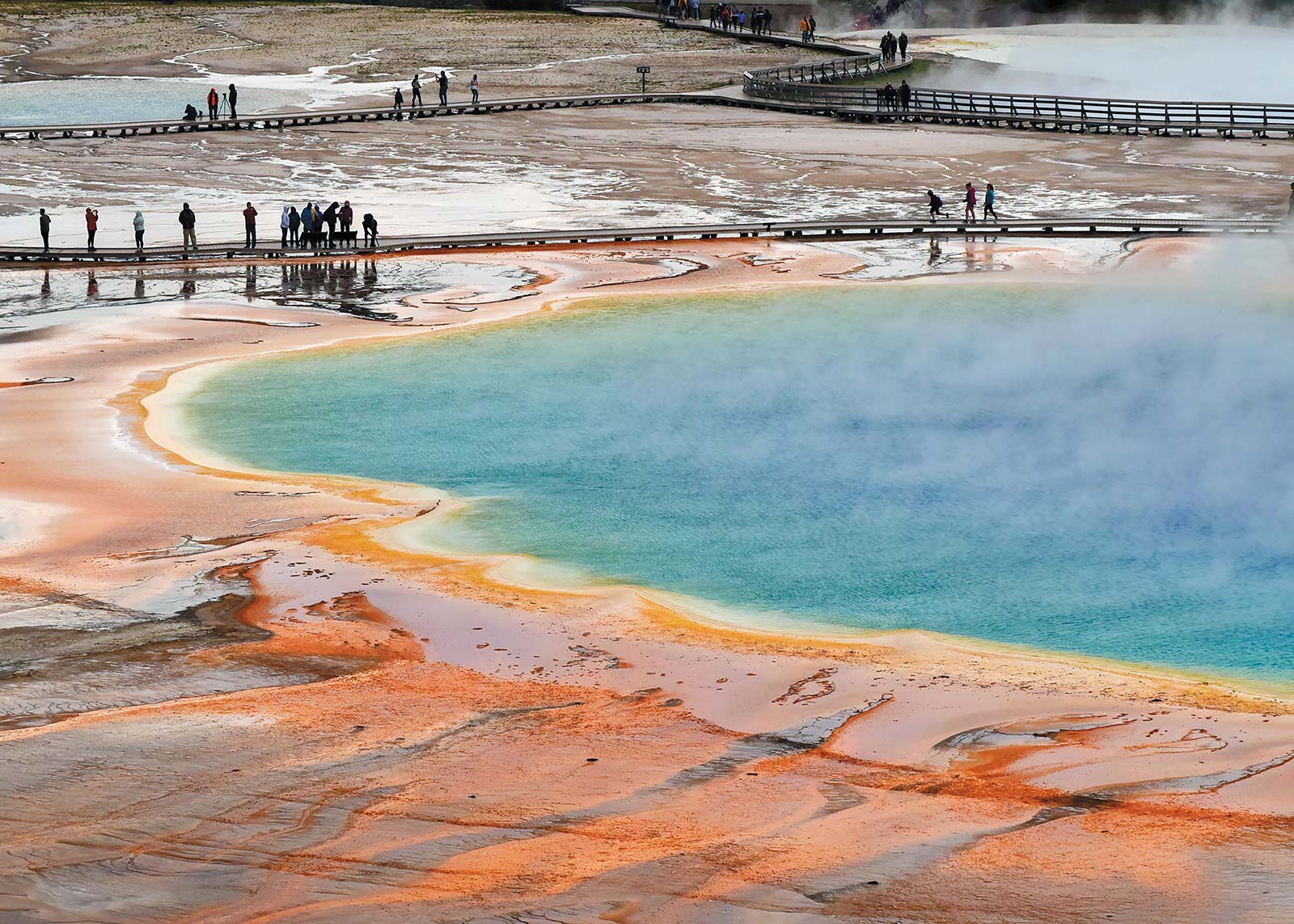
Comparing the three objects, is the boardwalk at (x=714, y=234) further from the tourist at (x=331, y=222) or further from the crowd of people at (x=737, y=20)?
the crowd of people at (x=737, y=20)

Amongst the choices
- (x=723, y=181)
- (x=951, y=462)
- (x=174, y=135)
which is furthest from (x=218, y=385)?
(x=174, y=135)

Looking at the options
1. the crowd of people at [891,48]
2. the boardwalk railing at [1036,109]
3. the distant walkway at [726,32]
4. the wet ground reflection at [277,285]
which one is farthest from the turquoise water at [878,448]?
the distant walkway at [726,32]

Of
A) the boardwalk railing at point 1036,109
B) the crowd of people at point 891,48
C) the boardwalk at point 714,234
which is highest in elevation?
the crowd of people at point 891,48

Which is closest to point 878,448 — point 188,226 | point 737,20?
point 188,226

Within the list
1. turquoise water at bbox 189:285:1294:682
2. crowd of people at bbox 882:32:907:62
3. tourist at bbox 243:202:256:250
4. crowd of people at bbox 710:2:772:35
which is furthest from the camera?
crowd of people at bbox 710:2:772:35

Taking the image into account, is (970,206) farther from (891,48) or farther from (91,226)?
(891,48)

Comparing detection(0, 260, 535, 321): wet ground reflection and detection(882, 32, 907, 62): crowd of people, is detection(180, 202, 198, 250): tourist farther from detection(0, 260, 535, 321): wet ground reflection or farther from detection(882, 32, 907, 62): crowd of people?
detection(882, 32, 907, 62): crowd of people

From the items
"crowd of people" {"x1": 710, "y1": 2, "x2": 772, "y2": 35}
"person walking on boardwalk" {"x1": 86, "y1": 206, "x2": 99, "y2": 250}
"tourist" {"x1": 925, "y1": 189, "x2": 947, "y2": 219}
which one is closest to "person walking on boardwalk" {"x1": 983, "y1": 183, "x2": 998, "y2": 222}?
"tourist" {"x1": 925, "y1": 189, "x2": 947, "y2": 219}
